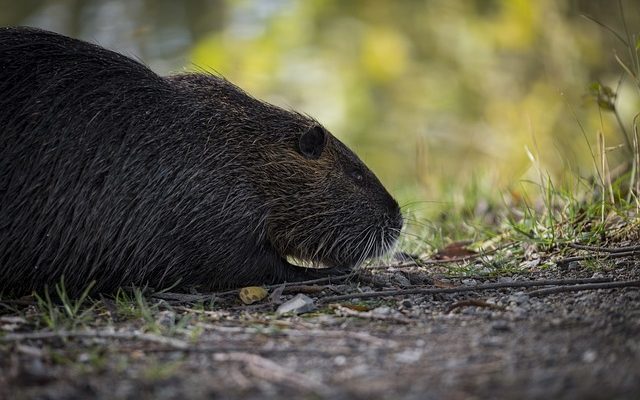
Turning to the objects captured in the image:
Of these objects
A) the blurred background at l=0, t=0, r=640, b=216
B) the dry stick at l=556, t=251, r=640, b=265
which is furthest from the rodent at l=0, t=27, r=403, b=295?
the blurred background at l=0, t=0, r=640, b=216

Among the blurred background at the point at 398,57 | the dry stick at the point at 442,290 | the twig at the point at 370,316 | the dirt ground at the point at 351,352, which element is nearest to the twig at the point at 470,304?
the dirt ground at the point at 351,352

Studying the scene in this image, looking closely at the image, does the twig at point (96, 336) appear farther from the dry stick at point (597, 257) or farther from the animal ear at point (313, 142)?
the dry stick at point (597, 257)

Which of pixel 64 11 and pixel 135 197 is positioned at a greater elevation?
pixel 64 11

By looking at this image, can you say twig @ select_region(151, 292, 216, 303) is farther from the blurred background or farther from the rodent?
the blurred background

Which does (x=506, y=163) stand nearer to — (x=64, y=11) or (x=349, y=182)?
(x=349, y=182)

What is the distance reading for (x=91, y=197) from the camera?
151 inches

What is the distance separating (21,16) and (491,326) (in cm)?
965

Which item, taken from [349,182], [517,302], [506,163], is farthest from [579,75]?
[517,302]

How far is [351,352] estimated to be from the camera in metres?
2.67

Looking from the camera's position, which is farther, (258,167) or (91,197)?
(258,167)

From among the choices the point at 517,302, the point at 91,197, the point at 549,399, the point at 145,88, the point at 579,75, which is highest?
the point at 579,75

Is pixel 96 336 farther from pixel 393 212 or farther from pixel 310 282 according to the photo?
pixel 393 212

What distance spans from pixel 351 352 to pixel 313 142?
2.08m

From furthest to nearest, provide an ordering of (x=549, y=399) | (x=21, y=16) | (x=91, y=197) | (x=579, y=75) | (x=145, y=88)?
(x=21, y=16) < (x=579, y=75) < (x=145, y=88) < (x=91, y=197) < (x=549, y=399)
